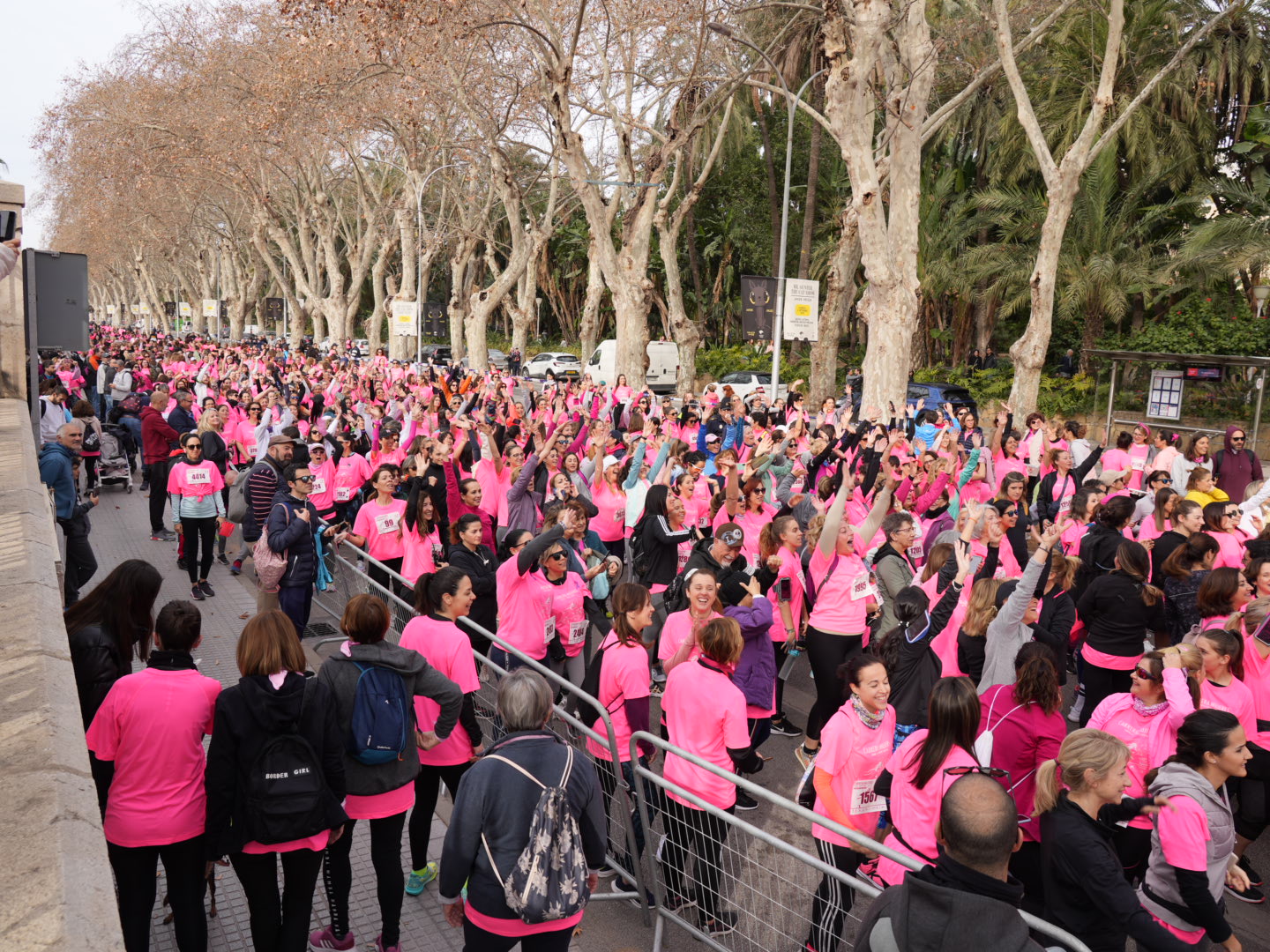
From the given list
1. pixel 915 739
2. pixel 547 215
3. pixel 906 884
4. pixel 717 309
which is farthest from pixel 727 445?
pixel 717 309

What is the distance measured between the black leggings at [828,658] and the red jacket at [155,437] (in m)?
8.63

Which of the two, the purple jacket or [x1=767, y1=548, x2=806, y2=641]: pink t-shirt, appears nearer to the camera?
the purple jacket

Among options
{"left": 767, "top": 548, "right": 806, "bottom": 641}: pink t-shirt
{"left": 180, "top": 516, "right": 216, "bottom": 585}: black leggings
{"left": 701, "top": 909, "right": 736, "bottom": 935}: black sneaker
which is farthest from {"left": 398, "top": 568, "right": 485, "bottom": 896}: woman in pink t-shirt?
{"left": 180, "top": 516, "right": 216, "bottom": 585}: black leggings

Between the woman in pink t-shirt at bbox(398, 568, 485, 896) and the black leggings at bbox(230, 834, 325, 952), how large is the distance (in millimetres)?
766

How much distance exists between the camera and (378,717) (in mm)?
3932

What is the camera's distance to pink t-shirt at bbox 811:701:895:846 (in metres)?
3.94

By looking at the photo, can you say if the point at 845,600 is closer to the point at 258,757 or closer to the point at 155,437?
the point at 258,757

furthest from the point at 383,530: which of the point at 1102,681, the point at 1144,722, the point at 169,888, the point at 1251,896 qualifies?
the point at 1251,896

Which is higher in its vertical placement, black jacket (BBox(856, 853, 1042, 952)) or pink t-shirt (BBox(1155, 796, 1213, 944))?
black jacket (BBox(856, 853, 1042, 952))

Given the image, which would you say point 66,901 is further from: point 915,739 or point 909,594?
point 909,594

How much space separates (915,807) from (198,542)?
324 inches

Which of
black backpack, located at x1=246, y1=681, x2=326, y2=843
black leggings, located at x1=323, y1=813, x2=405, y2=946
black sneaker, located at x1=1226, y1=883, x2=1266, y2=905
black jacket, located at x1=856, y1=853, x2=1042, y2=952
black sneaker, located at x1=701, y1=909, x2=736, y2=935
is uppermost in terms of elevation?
black jacket, located at x1=856, y1=853, x2=1042, y2=952

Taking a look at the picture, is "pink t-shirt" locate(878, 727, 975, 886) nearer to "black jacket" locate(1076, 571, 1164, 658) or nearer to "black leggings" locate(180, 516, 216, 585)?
"black jacket" locate(1076, 571, 1164, 658)

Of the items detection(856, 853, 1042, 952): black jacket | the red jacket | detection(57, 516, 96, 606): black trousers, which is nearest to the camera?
detection(856, 853, 1042, 952): black jacket
